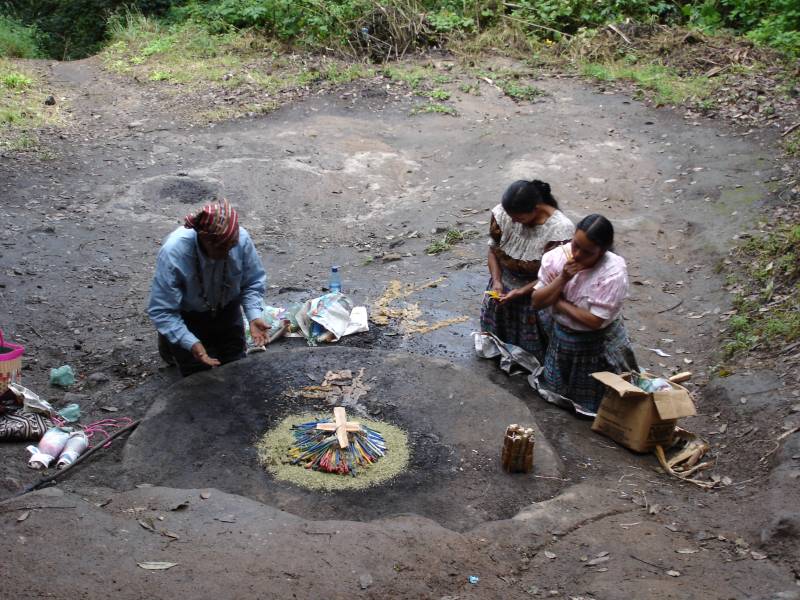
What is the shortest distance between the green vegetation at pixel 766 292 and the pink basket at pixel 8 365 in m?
4.70

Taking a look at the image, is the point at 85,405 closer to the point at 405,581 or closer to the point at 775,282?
the point at 405,581

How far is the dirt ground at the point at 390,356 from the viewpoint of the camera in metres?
3.15

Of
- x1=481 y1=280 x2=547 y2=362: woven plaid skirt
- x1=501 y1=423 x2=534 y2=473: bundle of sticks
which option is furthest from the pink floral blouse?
x1=501 y1=423 x2=534 y2=473: bundle of sticks

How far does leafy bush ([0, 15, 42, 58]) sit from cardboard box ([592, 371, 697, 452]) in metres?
13.8

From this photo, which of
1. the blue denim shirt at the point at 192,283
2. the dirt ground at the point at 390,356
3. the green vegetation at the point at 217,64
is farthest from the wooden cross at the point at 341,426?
the green vegetation at the point at 217,64

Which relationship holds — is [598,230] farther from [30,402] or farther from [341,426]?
[30,402]

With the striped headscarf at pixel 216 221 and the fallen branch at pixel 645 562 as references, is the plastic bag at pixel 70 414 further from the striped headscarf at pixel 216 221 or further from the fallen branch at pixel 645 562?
the fallen branch at pixel 645 562

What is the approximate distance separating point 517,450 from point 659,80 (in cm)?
899

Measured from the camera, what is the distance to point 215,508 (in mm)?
3467

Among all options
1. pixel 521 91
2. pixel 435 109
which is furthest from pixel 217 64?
pixel 521 91

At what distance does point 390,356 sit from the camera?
16.8 ft

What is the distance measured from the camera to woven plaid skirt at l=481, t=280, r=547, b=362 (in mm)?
5301

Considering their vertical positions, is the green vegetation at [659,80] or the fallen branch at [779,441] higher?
the green vegetation at [659,80]

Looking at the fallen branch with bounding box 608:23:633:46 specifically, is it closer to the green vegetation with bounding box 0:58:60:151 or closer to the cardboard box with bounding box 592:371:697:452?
the green vegetation with bounding box 0:58:60:151
